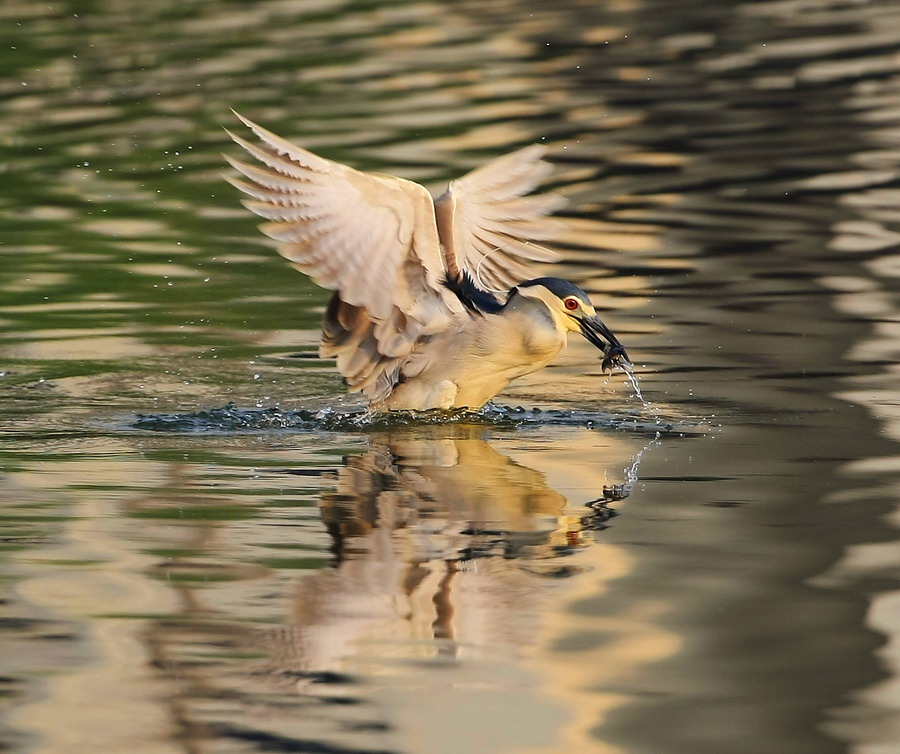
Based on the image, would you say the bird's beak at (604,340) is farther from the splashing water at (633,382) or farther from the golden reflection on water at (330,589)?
the golden reflection on water at (330,589)

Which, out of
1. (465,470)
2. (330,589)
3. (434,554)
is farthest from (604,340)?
(330,589)

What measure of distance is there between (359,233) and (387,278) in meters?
0.28

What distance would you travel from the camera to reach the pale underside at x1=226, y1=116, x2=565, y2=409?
9.27 metres

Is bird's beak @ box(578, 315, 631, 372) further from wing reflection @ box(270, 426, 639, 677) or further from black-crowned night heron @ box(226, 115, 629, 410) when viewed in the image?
wing reflection @ box(270, 426, 639, 677)

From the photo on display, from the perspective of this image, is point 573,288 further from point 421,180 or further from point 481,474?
point 421,180

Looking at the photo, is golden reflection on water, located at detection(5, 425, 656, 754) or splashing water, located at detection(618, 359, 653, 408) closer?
golden reflection on water, located at detection(5, 425, 656, 754)

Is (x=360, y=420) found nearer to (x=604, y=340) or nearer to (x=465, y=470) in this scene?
(x=604, y=340)

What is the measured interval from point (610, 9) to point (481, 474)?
2036cm

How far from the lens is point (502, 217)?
10.9m

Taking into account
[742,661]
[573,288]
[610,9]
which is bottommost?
[742,661]

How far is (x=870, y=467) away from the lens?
8.11 m

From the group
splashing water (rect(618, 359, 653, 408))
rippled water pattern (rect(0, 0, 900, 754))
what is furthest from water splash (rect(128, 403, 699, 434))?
splashing water (rect(618, 359, 653, 408))

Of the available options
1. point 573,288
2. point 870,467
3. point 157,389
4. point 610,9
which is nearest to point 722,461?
point 870,467

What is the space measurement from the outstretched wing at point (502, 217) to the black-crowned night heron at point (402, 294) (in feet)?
1.40
